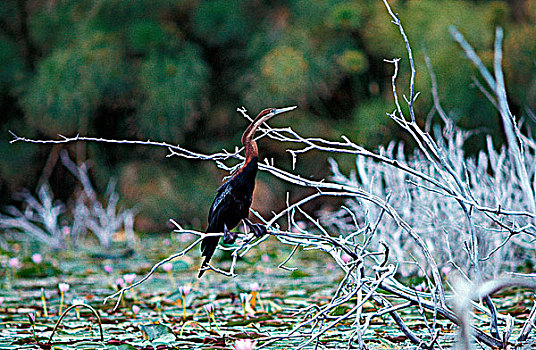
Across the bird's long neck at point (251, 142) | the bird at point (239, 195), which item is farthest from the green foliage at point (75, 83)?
the bird's long neck at point (251, 142)

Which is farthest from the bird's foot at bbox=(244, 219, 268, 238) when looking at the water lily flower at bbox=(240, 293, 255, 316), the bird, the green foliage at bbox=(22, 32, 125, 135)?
the green foliage at bbox=(22, 32, 125, 135)

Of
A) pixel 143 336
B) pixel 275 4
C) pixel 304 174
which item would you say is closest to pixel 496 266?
pixel 143 336

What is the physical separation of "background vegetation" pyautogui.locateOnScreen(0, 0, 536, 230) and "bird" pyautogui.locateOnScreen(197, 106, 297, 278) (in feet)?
16.1

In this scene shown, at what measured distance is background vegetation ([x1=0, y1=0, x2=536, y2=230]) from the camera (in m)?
7.24

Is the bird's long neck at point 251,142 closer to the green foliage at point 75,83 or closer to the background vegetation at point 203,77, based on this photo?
the background vegetation at point 203,77

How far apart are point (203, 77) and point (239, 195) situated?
19.5 ft

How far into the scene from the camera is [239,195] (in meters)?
2.06

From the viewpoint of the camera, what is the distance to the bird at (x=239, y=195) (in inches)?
77.3

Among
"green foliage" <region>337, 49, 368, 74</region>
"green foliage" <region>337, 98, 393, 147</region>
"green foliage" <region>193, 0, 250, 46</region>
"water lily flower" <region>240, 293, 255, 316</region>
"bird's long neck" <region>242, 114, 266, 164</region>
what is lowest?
"green foliage" <region>337, 98, 393, 147</region>

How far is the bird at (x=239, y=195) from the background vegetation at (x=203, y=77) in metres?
4.90

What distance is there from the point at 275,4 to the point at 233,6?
0.55 meters

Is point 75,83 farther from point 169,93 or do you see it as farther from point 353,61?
point 353,61

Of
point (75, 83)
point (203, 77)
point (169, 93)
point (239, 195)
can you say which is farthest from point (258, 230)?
point (75, 83)

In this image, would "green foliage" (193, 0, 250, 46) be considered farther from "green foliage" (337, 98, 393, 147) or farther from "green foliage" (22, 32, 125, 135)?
"green foliage" (337, 98, 393, 147)
